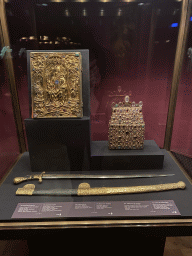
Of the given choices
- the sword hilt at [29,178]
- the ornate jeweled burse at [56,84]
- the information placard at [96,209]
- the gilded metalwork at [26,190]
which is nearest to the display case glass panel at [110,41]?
the ornate jeweled burse at [56,84]

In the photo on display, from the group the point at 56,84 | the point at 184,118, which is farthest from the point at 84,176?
the point at 184,118

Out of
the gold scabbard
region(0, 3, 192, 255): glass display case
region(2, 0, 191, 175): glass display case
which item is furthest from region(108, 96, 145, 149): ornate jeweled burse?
the gold scabbard

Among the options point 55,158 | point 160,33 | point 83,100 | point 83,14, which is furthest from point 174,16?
point 55,158

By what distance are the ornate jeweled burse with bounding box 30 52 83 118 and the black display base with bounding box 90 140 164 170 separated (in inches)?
19.2

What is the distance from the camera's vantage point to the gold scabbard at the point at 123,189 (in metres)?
1.67

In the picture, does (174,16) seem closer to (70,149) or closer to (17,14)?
(17,14)

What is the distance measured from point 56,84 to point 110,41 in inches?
30.7

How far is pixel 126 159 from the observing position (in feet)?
6.41

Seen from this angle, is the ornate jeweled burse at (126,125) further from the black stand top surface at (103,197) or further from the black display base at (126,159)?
the black stand top surface at (103,197)

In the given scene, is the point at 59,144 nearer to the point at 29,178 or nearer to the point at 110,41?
the point at 29,178

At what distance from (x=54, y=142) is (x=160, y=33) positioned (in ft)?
5.35

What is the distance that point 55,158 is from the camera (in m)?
1.93

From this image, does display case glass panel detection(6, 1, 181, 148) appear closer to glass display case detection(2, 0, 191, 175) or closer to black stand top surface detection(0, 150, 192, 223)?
glass display case detection(2, 0, 191, 175)

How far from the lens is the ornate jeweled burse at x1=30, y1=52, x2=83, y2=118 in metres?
1.78
